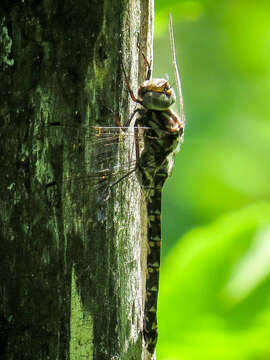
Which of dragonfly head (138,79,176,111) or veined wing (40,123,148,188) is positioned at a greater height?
dragonfly head (138,79,176,111)

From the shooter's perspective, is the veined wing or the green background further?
the green background

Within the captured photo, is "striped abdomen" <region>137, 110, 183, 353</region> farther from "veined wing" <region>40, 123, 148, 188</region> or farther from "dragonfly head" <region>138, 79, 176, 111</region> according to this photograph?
"veined wing" <region>40, 123, 148, 188</region>

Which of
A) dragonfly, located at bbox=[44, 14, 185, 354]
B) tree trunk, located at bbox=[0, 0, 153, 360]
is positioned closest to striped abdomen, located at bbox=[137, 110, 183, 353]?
dragonfly, located at bbox=[44, 14, 185, 354]

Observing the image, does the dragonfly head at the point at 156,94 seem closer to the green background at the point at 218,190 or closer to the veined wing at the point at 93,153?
the veined wing at the point at 93,153

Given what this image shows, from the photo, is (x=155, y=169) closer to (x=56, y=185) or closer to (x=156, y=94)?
(x=156, y=94)

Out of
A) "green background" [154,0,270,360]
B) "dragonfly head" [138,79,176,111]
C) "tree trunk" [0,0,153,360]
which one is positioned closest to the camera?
"tree trunk" [0,0,153,360]

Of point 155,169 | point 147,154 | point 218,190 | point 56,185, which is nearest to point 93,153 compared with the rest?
point 56,185

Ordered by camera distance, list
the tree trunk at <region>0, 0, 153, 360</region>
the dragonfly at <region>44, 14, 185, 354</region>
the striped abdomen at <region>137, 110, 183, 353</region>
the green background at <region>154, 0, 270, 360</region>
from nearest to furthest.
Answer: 1. the tree trunk at <region>0, 0, 153, 360</region>
2. the dragonfly at <region>44, 14, 185, 354</region>
3. the striped abdomen at <region>137, 110, 183, 353</region>
4. the green background at <region>154, 0, 270, 360</region>

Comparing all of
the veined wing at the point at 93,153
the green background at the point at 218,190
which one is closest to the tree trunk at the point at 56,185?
the veined wing at the point at 93,153
